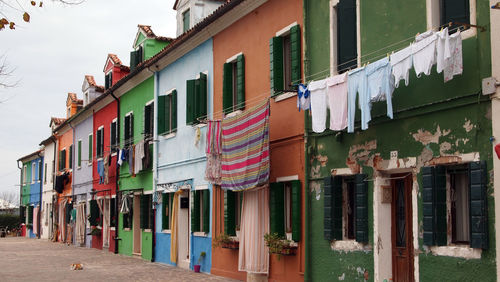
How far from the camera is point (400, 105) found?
405 inches

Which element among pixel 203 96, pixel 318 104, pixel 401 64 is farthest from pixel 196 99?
pixel 401 64

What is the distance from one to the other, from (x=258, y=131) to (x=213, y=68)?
4.56 meters

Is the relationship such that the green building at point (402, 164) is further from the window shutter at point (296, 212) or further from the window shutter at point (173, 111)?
the window shutter at point (173, 111)

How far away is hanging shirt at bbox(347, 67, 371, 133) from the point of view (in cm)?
1020

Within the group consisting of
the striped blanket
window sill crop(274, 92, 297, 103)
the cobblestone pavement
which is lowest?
the cobblestone pavement

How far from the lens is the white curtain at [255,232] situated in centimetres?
1423

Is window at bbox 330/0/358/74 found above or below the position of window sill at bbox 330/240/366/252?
above

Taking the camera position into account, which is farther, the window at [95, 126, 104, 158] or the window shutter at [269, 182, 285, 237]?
the window at [95, 126, 104, 158]

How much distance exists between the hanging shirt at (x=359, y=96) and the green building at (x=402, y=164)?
0.49 m

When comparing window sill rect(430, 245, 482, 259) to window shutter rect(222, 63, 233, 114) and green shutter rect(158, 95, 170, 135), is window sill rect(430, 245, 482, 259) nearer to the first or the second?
window shutter rect(222, 63, 233, 114)

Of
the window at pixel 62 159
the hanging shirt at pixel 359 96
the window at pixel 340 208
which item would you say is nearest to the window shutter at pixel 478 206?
the hanging shirt at pixel 359 96

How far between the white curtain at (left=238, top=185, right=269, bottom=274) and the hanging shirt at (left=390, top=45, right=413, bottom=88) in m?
5.06

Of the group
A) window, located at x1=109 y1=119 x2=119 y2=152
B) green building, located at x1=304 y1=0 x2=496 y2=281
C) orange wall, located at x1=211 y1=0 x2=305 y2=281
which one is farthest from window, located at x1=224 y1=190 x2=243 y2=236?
window, located at x1=109 y1=119 x2=119 y2=152

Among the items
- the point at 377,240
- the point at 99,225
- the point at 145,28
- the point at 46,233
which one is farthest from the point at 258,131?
the point at 46,233
